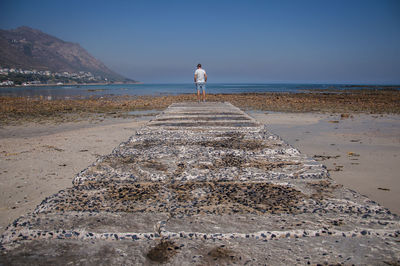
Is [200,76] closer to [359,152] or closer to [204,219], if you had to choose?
[359,152]

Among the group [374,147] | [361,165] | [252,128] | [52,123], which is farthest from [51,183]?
[52,123]

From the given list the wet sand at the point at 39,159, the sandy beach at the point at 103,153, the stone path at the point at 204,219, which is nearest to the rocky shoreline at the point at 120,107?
the sandy beach at the point at 103,153

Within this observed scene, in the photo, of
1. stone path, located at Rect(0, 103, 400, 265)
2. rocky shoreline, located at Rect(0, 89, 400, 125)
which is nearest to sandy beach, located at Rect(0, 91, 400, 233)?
stone path, located at Rect(0, 103, 400, 265)

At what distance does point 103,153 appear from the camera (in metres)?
6.43

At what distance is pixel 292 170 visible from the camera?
1699 millimetres

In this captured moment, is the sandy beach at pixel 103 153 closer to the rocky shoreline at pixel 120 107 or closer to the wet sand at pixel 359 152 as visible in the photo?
the wet sand at pixel 359 152

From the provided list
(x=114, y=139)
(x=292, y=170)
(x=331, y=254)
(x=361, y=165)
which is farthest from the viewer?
(x=114, y=139)

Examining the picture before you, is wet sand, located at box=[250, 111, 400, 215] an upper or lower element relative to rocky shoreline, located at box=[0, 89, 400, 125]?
lower

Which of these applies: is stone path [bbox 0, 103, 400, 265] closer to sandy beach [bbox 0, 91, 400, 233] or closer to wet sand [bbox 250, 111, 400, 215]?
sandy beach [bbox 0, 91, 400, 233]

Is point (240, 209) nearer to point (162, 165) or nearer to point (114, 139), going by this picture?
point (162, 165)

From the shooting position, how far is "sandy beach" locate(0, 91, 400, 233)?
4.04 m

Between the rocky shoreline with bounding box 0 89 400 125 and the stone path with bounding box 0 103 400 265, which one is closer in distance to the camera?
the stone path with bounding box 0 103 400 265

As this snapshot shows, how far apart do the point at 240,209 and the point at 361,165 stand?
503 cm

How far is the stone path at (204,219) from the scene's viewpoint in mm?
914
